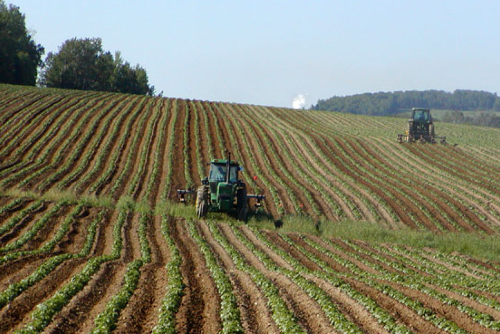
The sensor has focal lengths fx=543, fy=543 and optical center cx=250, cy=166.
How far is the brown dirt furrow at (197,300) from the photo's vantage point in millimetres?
9117

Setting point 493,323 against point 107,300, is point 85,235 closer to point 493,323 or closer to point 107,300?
point 107,300

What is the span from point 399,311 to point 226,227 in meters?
11.1

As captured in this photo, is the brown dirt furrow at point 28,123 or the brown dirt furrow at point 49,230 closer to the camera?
the brown dirt furrow at point 49,230

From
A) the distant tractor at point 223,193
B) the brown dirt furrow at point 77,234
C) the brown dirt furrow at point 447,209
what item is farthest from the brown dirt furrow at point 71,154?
the brown dirt furrow at point 447,209

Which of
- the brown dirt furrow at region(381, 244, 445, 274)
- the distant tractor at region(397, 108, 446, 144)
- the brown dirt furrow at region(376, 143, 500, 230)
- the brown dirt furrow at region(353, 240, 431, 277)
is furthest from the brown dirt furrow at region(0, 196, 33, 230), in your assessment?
the distant tractor at region(397, 108, 446, 144)

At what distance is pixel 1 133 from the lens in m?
35.8

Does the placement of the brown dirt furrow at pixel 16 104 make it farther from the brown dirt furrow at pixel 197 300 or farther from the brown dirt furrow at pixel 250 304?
the brown dirt furrow at pixel 250 304

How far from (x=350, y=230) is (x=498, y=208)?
10507 mm

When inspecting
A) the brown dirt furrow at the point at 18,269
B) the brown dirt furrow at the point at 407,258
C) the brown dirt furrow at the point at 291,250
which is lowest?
the brown dirt furrow at the point at 407,258

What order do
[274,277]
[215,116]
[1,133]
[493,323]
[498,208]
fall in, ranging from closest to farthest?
[493,323] < [274,277] < [498,208] < [1,133] < [215,116]

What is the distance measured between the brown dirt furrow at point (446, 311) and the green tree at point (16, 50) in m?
70.1

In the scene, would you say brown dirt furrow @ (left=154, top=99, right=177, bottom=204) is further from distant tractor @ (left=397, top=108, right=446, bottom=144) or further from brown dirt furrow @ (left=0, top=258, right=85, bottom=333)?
distant tractor @ (left=397, top=108, right=446, bottom=144)

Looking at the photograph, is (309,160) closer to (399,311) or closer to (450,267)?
(450,267)

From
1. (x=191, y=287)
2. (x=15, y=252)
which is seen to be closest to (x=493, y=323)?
(x=191, y=287)
